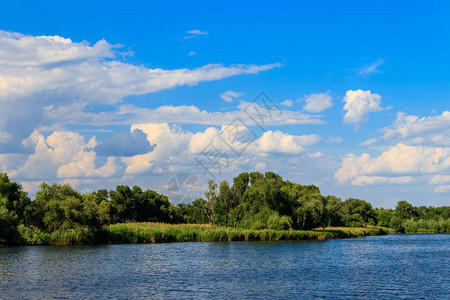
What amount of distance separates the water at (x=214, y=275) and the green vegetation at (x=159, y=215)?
7886mm

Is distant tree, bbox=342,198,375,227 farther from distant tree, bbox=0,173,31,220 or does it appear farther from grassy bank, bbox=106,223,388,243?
distant tree, bbox=0,173,31,220

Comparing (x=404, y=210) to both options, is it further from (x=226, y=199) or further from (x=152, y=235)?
(x=152, y=235)

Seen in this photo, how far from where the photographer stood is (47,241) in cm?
6512

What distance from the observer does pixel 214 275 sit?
1531 inches

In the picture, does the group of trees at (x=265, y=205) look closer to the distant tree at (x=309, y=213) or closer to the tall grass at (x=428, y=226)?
the distant tree at (x=309, y=213)

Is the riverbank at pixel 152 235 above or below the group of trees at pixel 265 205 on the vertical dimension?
below

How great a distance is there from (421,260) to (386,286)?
906 inches

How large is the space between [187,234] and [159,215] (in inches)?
2290

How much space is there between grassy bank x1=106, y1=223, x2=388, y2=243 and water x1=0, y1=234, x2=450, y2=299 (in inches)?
536

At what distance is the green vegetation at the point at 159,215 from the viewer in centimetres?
6488

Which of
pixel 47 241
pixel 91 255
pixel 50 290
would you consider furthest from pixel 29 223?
pixel 50 290

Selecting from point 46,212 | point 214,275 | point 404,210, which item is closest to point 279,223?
point 46,212

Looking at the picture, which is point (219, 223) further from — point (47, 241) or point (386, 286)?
point (386, 286)

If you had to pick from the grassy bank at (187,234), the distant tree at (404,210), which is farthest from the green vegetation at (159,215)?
the distant tree at (404,210)
